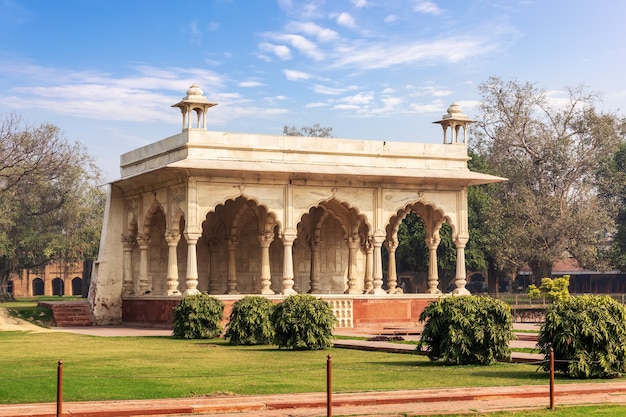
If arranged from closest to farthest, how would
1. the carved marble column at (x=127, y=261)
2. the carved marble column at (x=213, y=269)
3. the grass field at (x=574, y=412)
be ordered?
the grass field at (x=574, y=412)
the carved marble column at (x=127, y=261)
the carved marble column at (x=213, y=269)

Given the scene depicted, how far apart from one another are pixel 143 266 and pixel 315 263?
637 cm

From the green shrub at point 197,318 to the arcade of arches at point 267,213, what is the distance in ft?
10.8

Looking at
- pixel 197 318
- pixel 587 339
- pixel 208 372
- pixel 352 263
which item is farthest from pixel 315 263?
pixel 587 339

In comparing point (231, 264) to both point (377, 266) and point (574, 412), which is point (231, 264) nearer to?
point (377, 266)

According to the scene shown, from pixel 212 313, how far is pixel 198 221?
4.69 metres

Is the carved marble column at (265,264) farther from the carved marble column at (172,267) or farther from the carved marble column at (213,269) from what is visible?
the carved marble column at (213,269)

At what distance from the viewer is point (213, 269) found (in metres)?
36.8

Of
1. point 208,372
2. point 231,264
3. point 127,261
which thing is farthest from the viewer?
point 231,264

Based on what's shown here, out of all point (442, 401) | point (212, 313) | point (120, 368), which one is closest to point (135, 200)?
point (212, 313)

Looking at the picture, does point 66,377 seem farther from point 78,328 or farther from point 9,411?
point 78,328

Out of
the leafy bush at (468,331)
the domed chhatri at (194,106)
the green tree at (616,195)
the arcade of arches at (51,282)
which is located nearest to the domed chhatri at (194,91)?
the domed chhatri at (194,106)

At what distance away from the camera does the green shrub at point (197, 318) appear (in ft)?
85.9

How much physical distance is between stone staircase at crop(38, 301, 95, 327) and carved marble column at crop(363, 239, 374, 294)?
9.13 m

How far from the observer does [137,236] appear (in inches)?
1346
